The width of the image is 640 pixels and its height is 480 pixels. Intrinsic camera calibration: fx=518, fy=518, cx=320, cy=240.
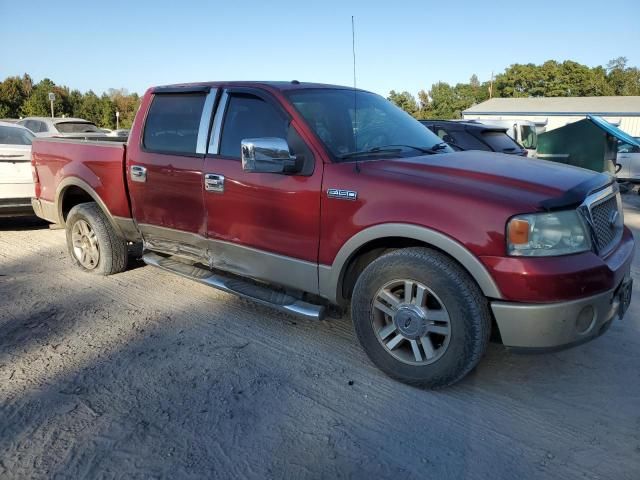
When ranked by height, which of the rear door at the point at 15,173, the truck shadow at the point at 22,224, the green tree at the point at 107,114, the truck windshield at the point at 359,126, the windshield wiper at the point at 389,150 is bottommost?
the truck shadow at the point at 22,224

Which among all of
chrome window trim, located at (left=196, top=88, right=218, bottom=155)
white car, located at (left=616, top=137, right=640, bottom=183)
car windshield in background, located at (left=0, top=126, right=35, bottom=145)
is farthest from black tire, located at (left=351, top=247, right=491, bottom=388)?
white car, located at (left=616, top=137, right=640, bottom=183)

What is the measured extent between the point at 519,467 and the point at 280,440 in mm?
1196

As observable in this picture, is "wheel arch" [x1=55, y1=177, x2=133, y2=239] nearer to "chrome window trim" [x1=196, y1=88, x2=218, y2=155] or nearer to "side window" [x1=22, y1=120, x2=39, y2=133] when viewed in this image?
"chrome window trim" [x1=196, y1=88, x2=218, y2=155]

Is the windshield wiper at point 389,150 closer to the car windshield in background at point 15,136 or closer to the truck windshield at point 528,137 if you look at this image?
the car windshield in background at point 15,136

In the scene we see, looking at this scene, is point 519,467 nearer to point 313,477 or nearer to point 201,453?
point 313,477

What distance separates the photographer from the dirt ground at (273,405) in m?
Answer: 2.54

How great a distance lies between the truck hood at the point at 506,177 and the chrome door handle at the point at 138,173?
215 centimetres

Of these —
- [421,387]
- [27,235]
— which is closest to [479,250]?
[421,387]

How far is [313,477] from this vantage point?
8.00ft

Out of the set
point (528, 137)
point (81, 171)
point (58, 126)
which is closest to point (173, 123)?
point (81, 171)

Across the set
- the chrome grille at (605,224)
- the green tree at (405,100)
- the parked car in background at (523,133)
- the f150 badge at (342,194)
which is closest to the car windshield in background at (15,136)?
the f150 badge at (342,194)

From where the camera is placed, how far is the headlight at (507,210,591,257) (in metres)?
2.74

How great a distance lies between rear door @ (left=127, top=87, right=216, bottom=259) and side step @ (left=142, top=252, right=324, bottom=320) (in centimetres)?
16

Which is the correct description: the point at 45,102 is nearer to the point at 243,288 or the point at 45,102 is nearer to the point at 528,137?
the point at 528,137
